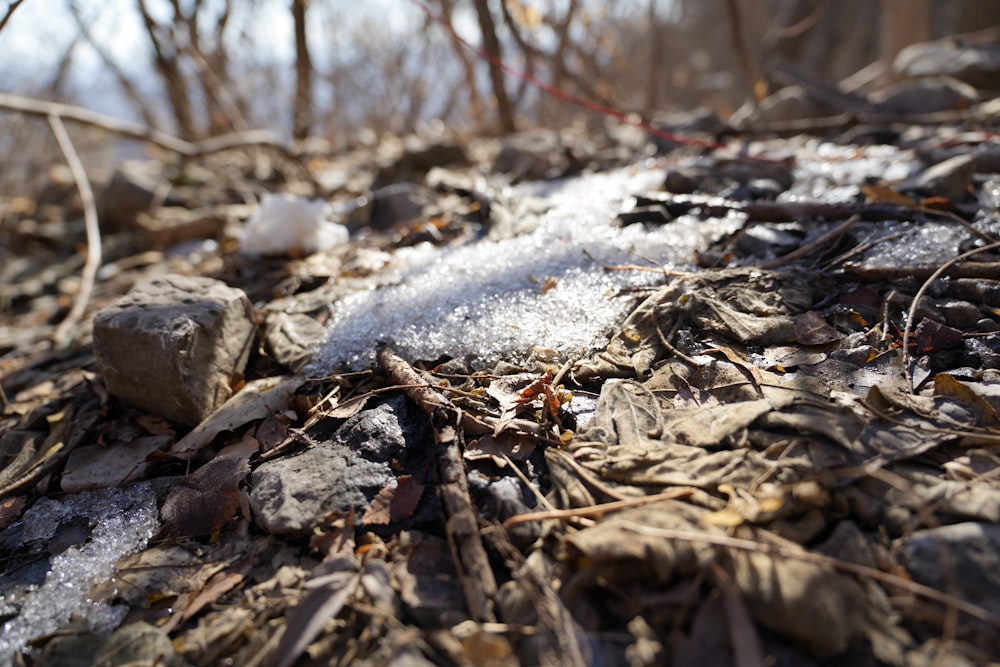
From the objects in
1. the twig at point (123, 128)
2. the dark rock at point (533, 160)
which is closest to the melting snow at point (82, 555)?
the twig at point (123, 128)

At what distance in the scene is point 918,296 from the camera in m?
1.58

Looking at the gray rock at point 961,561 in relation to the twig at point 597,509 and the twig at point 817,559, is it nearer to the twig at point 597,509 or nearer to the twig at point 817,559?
the twig at point 817,559

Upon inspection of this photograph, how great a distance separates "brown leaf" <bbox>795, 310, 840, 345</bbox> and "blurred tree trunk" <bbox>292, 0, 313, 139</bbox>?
13.5 ft

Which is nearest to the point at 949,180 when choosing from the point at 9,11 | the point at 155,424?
the point at 155,424

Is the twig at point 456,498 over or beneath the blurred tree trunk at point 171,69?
beneath

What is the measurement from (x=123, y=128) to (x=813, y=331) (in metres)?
3.85

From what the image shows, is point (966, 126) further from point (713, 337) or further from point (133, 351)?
point (133, 351)

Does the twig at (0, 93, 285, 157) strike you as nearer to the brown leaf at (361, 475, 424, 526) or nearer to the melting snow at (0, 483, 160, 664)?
the melting snow at (0, 483, 160, 664)

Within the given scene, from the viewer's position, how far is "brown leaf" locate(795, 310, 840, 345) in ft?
5.06

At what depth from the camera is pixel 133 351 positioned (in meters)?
1.61

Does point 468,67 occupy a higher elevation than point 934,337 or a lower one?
higher

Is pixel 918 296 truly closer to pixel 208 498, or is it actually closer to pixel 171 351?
pixel 208 498

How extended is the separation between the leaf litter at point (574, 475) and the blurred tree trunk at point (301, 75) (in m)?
3.18

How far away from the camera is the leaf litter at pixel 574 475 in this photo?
3.08 feet
